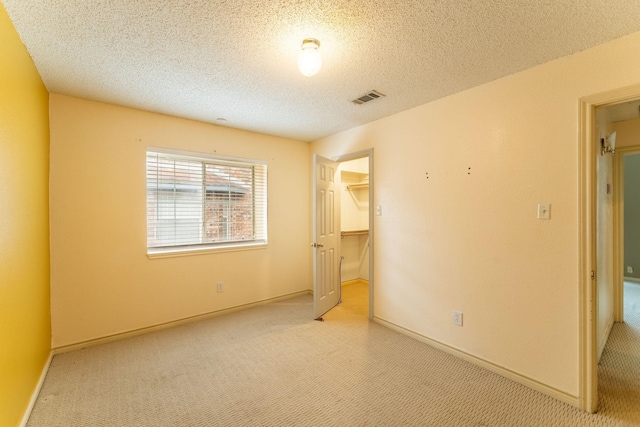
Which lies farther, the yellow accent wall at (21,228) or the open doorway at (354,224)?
the open doorway at (354,224)

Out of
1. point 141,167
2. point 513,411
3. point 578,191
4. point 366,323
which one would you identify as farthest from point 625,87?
point 141,167

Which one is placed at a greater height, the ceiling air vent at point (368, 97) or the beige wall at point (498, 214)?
the ceiling air vent at point (368, 97)

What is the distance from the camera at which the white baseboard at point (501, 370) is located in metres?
1.90

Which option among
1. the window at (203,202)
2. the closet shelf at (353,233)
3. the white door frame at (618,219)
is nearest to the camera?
the white door frame at (618,219)

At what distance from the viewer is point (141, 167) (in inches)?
→ 117

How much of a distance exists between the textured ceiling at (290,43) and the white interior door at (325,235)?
1149 mm

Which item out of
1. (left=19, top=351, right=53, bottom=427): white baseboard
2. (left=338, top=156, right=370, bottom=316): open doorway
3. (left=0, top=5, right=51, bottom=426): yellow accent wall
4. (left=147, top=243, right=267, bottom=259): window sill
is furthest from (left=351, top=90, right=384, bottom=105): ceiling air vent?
(left=19, top=351, right=53, bottom=427): white baseboard

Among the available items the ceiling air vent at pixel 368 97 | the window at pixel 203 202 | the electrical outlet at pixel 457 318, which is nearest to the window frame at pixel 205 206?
the window at pixel 203 202

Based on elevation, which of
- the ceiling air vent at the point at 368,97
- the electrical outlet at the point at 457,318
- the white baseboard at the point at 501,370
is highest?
the ceiling air vent at the point at 368,97

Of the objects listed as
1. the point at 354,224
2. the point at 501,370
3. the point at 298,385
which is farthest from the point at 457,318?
the point at 354,224

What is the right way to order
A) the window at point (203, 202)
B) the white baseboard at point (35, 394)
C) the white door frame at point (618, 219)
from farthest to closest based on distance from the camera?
the window at point (203, 202), the white door frame at point (618, 219), the white baseboard at point (35, 394)

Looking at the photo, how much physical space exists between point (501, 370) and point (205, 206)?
3.54 metres

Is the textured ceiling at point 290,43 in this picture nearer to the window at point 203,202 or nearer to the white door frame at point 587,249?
the white door frame at point 587,249

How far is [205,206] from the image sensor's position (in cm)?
355
